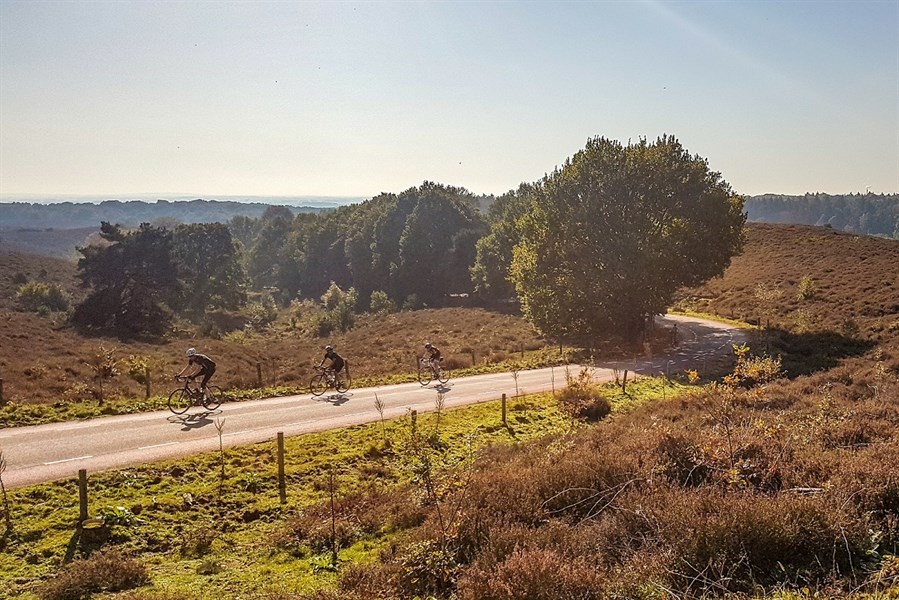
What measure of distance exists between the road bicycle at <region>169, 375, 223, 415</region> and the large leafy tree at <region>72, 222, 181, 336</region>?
3248cm

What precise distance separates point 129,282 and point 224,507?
51140mm

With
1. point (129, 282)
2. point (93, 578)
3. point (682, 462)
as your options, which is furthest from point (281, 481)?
point (129, 282)

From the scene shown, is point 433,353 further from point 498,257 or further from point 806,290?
point 498,257

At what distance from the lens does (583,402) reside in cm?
1869

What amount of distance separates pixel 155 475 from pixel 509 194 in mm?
83558

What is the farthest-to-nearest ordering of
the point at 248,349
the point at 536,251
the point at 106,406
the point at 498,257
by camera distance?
1. the point at 498,257
2. the point at 248,349
3. the point at 536,251
4. the point at 106,406

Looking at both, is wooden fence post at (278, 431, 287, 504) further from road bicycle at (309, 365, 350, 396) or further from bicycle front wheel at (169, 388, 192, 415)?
road bicycle at (309, 365, 350, 396)

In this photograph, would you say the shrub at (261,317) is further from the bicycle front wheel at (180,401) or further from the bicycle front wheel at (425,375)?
the bicycle front wheel at (180,401)

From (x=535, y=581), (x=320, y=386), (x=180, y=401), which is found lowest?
(x=320, y=386)

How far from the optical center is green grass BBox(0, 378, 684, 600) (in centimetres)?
841

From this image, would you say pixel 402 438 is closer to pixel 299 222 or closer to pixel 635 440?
pixel 635 440

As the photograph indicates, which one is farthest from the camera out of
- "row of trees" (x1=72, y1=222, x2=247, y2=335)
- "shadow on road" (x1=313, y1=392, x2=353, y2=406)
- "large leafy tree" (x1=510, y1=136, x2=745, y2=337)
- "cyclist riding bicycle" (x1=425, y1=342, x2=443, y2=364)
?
"row of trees" (x1=72, y1=222, x2=247, y2=335)

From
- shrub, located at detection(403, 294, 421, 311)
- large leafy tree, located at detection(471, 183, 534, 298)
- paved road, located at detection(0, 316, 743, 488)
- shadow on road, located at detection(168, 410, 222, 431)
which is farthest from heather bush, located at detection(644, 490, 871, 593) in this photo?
shrub, located at detection(403, 294, 421, 311)

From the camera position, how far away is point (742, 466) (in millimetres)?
8773
